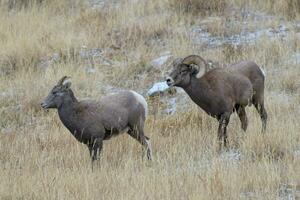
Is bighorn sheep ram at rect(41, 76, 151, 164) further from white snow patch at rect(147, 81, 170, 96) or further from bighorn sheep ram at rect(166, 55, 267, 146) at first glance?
white snow patch at rect(147, 81, 170, 96)

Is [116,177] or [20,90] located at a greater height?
[116,177]

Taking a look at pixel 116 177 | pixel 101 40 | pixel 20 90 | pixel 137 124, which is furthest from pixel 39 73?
pixel 116 177

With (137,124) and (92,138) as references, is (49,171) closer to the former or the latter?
(92,138)

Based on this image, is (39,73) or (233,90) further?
(39,73)

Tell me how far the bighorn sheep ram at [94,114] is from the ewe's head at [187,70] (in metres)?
0.60

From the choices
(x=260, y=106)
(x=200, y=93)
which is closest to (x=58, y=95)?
(x=200, y=93)

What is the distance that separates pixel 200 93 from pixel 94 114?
1.44 meters

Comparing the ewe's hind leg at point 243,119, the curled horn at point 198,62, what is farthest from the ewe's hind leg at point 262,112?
the curled horn at point 198,62

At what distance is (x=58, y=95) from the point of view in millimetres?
8711

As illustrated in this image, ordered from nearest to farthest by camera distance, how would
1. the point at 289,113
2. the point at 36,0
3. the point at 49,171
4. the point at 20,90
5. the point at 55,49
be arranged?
1. the point at 49,171
2. the point at 289,113
3. the point at 20,90
4. the point at 55,49
5. the point at 36,0

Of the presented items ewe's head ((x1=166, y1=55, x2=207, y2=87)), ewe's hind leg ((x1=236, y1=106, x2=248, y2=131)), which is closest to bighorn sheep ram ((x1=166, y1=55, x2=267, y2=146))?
ewe's head ((x1=166, y1=55, x2=207, y2=87))

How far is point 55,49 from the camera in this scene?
1380cm

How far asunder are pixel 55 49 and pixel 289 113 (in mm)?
5218

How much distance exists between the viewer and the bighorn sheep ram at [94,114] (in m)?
8.65
